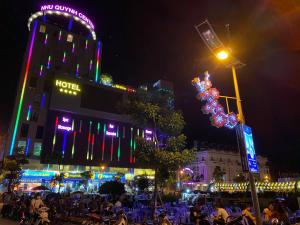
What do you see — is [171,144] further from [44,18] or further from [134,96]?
[44,18]

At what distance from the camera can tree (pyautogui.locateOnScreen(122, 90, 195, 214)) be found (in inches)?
527

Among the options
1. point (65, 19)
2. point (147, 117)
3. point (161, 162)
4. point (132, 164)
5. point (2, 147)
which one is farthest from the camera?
point (65, 19)

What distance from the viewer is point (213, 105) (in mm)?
9203

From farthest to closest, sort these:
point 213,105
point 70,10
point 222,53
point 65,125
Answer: point 70,10 < point 65,125 < point 213,105 < point 222,53

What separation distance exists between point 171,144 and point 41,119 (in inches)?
1868

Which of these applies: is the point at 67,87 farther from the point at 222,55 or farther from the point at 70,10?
the point at 222,55

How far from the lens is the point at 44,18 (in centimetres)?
6469

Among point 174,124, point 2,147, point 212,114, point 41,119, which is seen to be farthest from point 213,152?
point 212,114

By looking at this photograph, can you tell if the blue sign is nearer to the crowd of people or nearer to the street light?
the crowd of people

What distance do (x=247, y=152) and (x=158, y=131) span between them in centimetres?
771

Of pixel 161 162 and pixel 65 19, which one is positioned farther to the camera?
pixel 65 19

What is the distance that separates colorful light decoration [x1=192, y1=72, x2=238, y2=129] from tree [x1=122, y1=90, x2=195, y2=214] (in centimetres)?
447

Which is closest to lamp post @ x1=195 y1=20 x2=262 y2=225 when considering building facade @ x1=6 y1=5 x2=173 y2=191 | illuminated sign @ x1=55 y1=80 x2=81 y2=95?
building facade @ x1=6 y1=5 x2=173 y2=191

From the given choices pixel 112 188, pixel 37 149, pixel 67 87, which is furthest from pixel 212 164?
pixel 112 188
